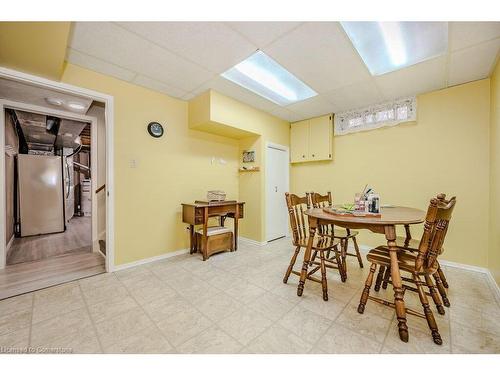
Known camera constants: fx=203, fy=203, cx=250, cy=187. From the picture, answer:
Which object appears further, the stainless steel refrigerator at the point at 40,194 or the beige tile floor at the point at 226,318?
the stainless steel refrigerator at the point at 40,194

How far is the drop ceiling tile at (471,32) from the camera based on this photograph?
165cm

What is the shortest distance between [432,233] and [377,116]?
8.26 ft

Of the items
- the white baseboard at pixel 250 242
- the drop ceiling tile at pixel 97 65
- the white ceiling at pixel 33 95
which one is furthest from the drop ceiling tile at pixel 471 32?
the white ceiling at pixel 33 95

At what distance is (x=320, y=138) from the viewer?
3822mm

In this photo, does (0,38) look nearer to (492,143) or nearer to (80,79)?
(80,79)

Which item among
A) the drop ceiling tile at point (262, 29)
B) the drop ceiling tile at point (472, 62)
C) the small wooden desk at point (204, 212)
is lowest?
the small wooden desk at point (204, 212)

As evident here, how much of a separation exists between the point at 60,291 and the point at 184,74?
2646 millimetres

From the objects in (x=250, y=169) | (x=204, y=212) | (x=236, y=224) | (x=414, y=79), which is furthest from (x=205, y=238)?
(x=414, y=79)

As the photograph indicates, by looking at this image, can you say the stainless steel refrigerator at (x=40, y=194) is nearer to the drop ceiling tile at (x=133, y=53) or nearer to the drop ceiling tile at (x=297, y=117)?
the drop ceiling tile at (x=133, y=53)

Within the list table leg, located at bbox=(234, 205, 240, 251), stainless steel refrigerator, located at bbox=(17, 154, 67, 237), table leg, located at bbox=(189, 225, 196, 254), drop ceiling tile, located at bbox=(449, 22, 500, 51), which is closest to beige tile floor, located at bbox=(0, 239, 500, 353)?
table leg, located at bbox=(189, 225, 196, 254)

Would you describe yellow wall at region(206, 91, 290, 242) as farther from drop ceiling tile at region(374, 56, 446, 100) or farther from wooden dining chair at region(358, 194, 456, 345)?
wooden dining chair at region(358, 194, 456, 345)

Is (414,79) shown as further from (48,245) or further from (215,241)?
(48,245)

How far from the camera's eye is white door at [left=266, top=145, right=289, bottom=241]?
3.84m

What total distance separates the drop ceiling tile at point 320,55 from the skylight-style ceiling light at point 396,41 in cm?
8
